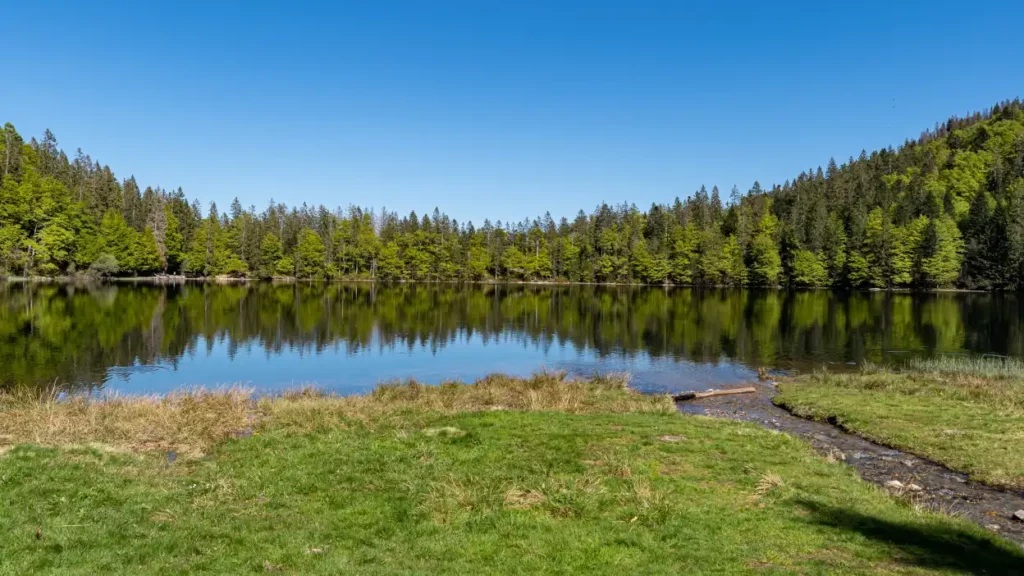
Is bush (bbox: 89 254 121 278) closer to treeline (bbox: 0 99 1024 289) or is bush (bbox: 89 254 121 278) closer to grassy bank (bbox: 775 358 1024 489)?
treeline (bbox: 0 99 1024 289)

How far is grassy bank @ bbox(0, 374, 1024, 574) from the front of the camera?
9266 mm

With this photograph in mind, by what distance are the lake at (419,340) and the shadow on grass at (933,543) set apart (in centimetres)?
2091

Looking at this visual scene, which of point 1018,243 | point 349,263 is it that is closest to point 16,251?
point 349,263

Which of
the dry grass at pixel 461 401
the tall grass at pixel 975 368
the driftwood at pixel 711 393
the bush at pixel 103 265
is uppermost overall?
the bush at pixel 103 265

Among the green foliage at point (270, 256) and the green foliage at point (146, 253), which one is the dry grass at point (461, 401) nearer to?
the green foliage at point (146, 253)

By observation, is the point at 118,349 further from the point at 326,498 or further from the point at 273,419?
the point at 326,498

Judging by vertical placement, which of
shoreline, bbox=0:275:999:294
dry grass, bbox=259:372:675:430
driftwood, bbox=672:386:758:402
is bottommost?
driftwood, bbox=672:386:758:402

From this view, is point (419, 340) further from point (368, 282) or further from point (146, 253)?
point (368, 282)

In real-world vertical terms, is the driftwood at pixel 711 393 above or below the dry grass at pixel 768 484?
below

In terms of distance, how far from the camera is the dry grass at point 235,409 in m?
16.8

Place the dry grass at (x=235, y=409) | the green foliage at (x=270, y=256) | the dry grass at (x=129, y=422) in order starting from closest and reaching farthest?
the dry grass at (x=129, y=422), the dry grass at (x=235, y=409), the green foliage at (x=270, y=256)

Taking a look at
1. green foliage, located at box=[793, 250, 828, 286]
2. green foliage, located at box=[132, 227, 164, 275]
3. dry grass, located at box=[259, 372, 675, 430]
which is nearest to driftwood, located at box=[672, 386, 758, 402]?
dry grass, located at box=[259, 372, 675, 430]

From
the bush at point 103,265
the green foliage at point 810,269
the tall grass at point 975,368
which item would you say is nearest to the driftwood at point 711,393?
the tall grass at point 975,368

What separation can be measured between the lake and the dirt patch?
9.14 meters
